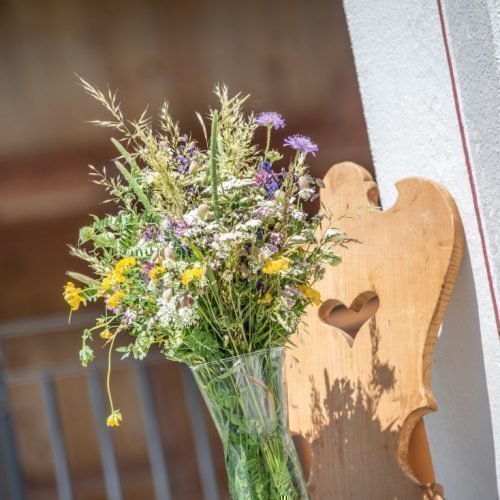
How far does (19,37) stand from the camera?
4438 mm

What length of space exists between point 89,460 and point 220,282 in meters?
3.51

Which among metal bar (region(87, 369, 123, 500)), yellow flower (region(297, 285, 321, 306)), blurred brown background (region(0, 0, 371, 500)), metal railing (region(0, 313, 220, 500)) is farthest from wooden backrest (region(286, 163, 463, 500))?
blurred brown background (region(0, 0, 371, 500))

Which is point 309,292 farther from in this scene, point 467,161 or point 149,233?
point 467,161

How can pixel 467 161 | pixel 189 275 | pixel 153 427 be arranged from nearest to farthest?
1. pixel 189 275
2. pixel 467 161
3. pixel 153 427

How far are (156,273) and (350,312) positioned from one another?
0.51 metres

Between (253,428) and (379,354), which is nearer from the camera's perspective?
(253,428)

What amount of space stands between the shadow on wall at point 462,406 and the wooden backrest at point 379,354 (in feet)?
0.28

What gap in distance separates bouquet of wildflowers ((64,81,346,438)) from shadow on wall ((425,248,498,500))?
Result: 0.34 meters

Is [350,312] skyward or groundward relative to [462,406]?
skyward

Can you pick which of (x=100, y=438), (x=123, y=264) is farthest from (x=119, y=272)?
(x=100, y=438)

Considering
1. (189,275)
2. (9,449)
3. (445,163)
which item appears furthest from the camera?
(9,449)

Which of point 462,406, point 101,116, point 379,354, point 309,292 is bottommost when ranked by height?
point 462,406

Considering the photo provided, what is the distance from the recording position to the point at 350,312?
1.62 m

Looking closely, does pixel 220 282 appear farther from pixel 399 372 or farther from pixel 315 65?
pixel 315 65
